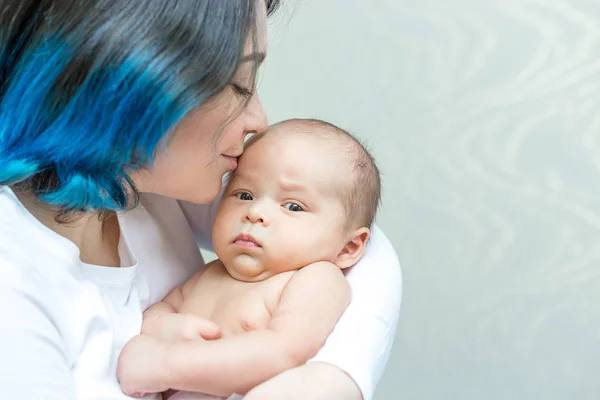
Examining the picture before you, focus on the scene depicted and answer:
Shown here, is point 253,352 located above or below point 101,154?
below

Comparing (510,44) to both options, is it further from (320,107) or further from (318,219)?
(318,219)

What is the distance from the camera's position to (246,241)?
47.3 inches

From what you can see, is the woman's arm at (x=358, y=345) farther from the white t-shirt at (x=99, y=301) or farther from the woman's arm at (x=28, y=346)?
the woman's arm at (x=28, y=346)

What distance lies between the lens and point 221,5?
1.00 meters

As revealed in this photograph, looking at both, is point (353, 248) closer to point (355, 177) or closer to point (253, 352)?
point (355, 177)

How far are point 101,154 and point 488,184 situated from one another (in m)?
1.20

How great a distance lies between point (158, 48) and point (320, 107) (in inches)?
46.8

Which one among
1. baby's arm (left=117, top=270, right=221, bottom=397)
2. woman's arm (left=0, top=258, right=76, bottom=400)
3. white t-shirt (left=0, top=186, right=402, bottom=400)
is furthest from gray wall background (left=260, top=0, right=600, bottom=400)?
woman's arm (left=0, top=258, right=76, bottom=400)

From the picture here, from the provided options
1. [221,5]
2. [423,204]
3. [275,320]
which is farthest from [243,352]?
[423,204]

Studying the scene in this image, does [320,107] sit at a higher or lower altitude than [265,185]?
lower

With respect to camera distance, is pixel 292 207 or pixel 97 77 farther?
pixel 292 207

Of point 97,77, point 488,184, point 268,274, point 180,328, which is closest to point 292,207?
point 268,274

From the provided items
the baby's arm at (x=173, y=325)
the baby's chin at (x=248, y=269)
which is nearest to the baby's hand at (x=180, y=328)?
the baby's arm at (x=173, y=325)

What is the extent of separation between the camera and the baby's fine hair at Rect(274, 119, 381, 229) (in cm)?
125
